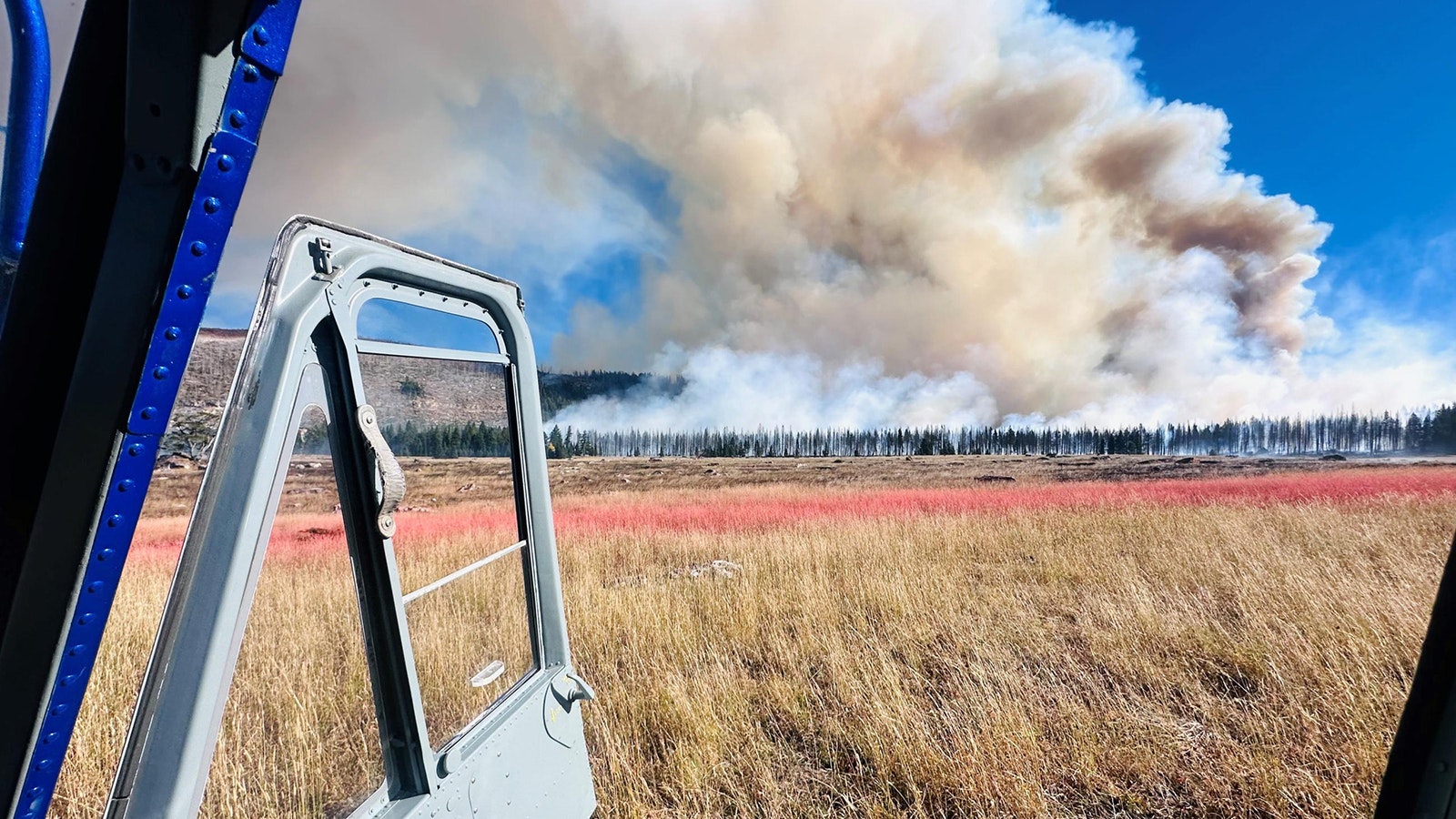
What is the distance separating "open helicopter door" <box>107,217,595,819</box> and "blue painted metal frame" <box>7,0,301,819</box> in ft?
0.32

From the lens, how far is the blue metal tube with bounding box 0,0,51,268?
4.52 feet

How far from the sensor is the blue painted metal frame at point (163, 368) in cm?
91

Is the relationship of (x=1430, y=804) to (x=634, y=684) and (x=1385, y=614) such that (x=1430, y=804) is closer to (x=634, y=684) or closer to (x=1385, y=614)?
(x=634, y=684)

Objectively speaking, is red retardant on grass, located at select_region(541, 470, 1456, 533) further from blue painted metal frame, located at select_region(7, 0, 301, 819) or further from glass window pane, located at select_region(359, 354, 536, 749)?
blue painted metal frame, located at select_region(7, 0, 301, 819)

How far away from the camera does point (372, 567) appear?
56.9 inches

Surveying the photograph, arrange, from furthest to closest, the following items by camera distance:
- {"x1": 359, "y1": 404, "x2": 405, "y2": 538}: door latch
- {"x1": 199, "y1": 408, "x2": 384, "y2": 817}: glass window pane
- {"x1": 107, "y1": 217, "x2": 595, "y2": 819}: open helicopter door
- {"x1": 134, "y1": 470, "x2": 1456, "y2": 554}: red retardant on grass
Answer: {"x1": 134, "y1": 470, "x2": 1456, "y2": 554}: red retardant on grass → {"x1": 359, "y1": 404, "x2": 405, "y2": 538}: door latch → {"x1": 199, "y1": 408, "x2": 384, "y2": 817}: glass window pane → {"x1": 107, "y1": 217, "x2": 595, "y2": 819}: open helicopter door

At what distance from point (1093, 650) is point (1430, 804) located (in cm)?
496

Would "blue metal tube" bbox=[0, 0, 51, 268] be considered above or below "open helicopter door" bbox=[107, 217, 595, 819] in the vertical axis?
above

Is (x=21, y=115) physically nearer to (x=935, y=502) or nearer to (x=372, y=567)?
(x=372, y=567)

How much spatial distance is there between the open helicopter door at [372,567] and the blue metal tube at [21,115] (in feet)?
2.64

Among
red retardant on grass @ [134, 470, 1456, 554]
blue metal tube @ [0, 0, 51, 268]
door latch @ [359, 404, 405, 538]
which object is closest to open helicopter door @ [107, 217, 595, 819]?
door latch @ [359, 404, 405, 538]

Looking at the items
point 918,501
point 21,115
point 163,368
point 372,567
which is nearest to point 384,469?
point 372,567

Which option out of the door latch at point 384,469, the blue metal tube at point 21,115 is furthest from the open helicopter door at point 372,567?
the blue metal tube at point 21,115

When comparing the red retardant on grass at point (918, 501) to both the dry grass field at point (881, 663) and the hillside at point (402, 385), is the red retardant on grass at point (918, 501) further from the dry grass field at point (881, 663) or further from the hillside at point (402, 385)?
the hillside at point (402, 385)
